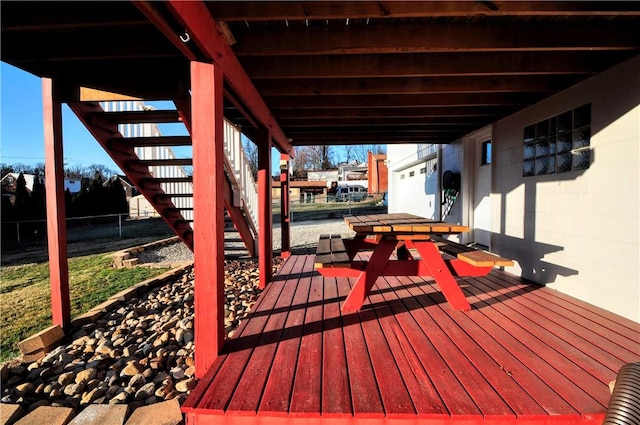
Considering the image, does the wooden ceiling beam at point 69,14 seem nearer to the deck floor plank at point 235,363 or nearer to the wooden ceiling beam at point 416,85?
the wooden ceiling beam at point 416,85

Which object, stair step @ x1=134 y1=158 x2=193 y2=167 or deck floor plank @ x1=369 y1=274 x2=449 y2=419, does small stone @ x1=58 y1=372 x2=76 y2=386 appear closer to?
deck floor plank @ x1=369 y1=274 x2=449 y2=419

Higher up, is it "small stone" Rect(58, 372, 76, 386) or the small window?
the small window

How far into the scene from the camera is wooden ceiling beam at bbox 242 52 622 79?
281cm

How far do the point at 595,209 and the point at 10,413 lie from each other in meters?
4.61

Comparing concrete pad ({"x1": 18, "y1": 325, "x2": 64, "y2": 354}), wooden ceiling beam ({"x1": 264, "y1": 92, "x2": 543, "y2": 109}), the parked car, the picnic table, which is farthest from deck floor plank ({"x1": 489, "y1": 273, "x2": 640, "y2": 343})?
the parked car

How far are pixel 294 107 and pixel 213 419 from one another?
3.33 meters

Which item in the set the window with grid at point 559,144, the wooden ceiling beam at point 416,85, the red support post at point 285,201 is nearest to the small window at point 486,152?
the window with grid at point 559,144

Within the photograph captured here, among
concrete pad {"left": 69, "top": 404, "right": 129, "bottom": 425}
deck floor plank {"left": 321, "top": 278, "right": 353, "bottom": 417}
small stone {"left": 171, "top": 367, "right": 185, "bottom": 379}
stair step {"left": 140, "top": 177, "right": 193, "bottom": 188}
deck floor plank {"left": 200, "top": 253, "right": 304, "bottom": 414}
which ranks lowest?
small stone {"left": 171, "top": 367, "right": 185, "bottom": 379}

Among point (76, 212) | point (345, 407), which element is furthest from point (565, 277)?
point (76, 212)

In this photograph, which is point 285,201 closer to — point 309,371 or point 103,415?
point 309,371

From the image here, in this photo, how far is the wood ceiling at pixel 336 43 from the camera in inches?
79.6

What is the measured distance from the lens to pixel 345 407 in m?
1.58

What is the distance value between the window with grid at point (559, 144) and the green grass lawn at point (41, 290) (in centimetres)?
536

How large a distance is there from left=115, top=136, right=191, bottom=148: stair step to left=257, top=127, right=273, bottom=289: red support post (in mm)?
916
